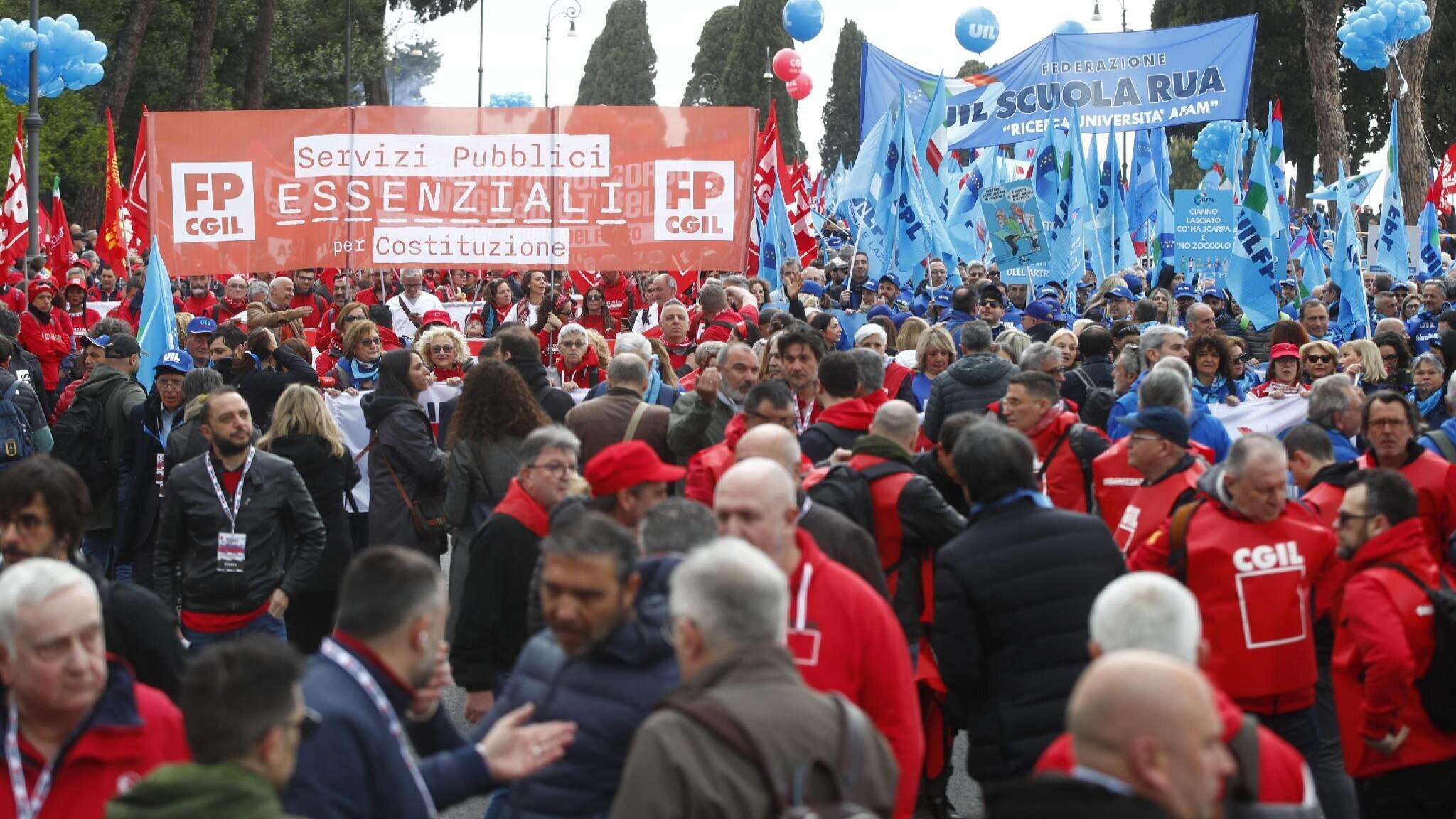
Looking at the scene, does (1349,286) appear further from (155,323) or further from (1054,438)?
(155,323)

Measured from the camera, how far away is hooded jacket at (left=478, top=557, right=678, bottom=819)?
3717mm

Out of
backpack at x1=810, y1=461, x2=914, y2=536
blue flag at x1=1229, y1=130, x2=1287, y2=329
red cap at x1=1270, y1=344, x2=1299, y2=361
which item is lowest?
backpack at x1=810, y1=461, x2=914, y2=536

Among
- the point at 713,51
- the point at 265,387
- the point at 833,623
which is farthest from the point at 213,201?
the point at 713,51

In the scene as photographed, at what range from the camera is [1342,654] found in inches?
211

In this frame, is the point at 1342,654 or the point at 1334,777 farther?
the point at 1334,777

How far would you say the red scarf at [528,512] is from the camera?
19.1ft

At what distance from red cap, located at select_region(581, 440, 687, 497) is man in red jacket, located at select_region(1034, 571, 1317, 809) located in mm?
1893

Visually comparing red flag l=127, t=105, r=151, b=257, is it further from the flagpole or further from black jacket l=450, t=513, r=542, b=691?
black jacket l=450, t=513, r=542, b=691

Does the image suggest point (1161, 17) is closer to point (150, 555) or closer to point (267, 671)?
point (150, 555)

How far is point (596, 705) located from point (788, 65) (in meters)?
45.9

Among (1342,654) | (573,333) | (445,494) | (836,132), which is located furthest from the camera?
(836,132)

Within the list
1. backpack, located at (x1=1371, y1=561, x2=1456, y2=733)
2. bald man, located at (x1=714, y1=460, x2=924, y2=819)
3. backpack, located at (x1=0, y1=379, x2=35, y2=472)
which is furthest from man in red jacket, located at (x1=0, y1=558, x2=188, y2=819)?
backpack, located at (x1=0, y1=379, x2=35, y2=472)

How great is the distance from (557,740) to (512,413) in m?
3.80

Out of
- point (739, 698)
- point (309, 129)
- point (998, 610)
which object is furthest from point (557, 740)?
point (309, 129)
